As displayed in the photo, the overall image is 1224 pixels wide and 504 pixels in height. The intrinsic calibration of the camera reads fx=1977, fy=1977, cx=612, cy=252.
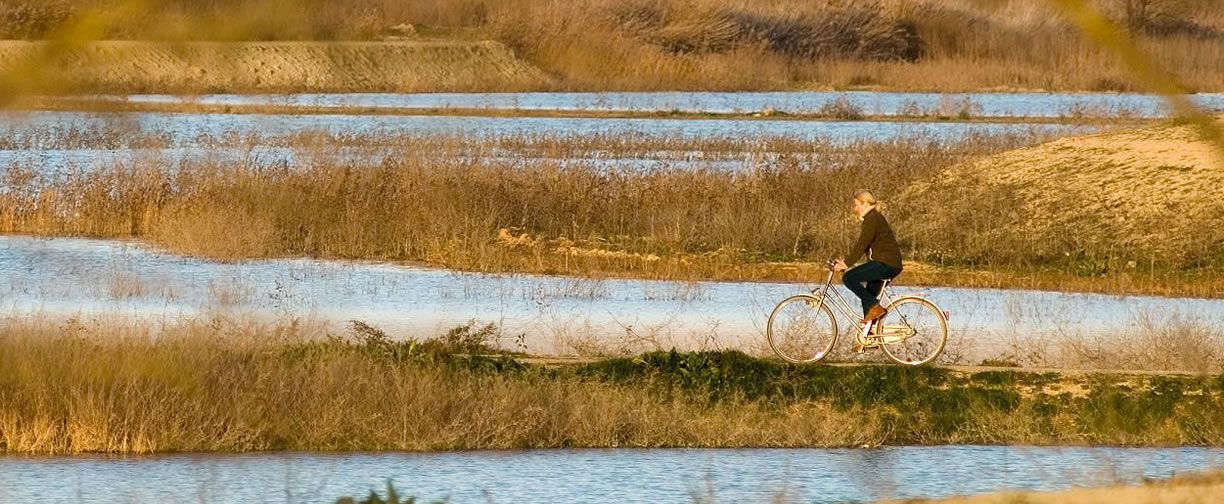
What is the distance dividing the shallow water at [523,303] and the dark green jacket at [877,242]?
1.54 metres

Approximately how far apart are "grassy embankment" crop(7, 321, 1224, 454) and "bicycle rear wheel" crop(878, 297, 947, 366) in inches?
13.8

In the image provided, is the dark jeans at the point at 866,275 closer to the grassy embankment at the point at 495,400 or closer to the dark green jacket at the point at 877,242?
the dark green jacket at the point at 877,242

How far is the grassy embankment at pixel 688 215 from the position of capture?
85.7 ft

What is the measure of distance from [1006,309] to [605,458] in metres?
8.54

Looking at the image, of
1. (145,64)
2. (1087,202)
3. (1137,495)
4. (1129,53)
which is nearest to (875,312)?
(1137,495)

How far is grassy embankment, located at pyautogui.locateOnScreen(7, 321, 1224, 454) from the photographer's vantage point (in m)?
13.8

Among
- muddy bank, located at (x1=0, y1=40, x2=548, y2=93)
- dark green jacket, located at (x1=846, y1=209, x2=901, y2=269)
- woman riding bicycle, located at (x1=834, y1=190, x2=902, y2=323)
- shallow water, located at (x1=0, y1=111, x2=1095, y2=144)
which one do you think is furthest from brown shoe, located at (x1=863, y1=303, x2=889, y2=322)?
shallow water, located at (x1=0, y1=111, x2=1095, y2=144)

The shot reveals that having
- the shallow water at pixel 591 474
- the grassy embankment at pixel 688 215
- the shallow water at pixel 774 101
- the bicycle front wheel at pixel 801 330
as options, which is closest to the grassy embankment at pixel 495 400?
the shallow water at pixel 591 474

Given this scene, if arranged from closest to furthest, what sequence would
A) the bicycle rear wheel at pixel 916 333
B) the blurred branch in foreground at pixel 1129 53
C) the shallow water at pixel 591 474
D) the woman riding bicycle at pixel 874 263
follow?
the blurred branch in foreground at pixel 1129 53 < the shallow water at pixel 591 474 < the bicycle rear wheel at pixel 916 333 < the woman riding bicycle at pixel 874 263

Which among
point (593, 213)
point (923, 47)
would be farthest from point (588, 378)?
point (923, 47)

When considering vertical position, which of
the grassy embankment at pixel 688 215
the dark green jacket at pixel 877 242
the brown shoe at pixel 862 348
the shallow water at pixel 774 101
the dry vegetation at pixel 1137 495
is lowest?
the dry vegetation at pixel 1137 495

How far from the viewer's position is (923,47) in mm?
68875

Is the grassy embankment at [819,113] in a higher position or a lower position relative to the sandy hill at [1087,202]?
higher

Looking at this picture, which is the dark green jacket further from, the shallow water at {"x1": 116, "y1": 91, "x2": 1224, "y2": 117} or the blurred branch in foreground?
the shallow water at {"x1": 116, "y1": 91, "x2": 1224, "y2": 117}
